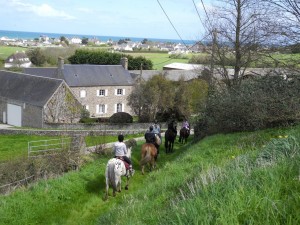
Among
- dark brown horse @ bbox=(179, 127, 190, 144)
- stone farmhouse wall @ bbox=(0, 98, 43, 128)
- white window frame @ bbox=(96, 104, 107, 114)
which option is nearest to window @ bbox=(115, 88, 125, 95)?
white window frame @ bbox=(96, 104, 107, 114)

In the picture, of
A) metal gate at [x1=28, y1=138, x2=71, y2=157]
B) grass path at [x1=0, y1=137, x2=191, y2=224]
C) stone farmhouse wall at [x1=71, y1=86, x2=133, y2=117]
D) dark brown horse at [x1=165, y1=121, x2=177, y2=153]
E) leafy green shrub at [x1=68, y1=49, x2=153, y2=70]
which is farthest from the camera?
leafy green shrub at [x1=68, y1=49, x2=153, y2=70]

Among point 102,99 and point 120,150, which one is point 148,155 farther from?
point 102,99

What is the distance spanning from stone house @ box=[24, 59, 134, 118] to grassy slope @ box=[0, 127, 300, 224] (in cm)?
4085

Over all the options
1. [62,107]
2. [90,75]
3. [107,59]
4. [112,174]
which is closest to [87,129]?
[62,107]

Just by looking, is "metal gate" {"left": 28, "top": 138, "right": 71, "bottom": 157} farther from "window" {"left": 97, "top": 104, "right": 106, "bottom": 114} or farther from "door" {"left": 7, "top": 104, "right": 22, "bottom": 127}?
"window" {"left": 97, "top": 104, "right": 106, "bottom": 114}

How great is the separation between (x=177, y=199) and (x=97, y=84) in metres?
52.5

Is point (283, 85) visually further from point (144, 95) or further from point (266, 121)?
point (144, 95)

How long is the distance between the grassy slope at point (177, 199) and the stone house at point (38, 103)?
2981 centimetres

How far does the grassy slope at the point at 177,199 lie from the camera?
4.20m

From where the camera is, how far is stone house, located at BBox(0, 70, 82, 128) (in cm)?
4470

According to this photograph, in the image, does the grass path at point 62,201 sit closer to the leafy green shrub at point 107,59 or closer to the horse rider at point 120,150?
the horse rider at point 120,150

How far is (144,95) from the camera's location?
4506cm

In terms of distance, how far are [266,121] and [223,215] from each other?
483 inches

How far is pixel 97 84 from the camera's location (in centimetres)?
5750
